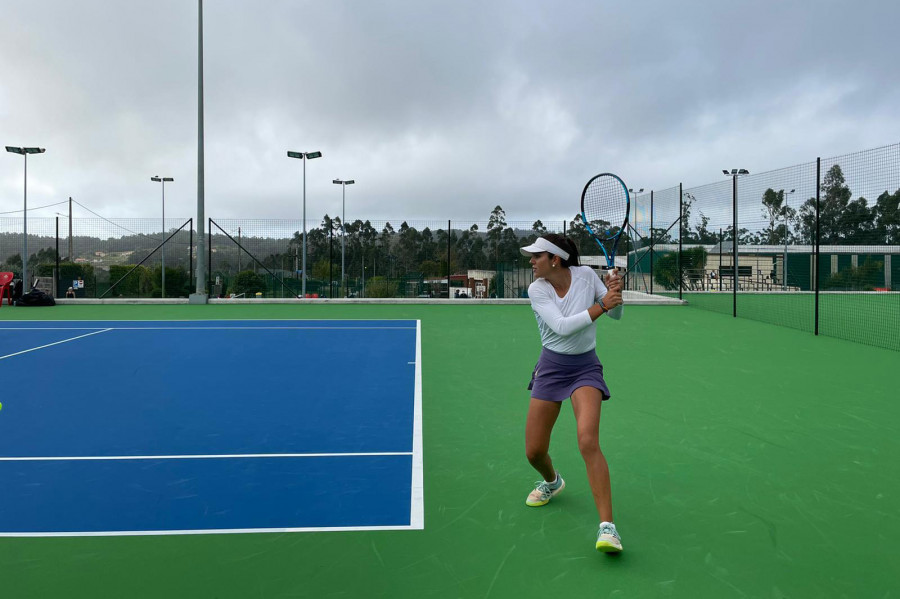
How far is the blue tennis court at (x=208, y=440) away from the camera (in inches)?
156

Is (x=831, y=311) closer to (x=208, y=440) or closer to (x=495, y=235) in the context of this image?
(x=495, y=235)

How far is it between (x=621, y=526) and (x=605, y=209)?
3.03 m

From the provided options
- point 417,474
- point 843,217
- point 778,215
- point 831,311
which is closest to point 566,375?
point 417,474

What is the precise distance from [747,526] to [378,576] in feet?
6.73

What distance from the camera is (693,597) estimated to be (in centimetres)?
303

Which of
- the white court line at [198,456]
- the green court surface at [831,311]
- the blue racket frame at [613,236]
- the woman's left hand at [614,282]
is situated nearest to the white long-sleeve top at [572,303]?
the woman's left hand at [614,282]

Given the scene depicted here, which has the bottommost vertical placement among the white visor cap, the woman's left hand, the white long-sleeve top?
the white long-sleeve top

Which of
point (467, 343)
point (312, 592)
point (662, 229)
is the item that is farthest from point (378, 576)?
point (662, 229)

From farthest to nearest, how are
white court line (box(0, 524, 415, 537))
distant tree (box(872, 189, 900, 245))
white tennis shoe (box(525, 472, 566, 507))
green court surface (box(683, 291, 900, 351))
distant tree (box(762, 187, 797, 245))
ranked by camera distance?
distant tree (box(762, 187, 797, 245))
distant tree (box(872, 189, 900, 245))
green court surface (box(683, 291, 900, 351))
white tennis shoe (box(525, 472, 566, 507))
white court line (box(0, 524, 415, 537))

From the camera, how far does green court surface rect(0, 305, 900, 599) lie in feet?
10.3

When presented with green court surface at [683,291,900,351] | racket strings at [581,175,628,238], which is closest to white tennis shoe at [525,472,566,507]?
racket strings at [581,175,628,238]

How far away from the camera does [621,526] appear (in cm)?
379

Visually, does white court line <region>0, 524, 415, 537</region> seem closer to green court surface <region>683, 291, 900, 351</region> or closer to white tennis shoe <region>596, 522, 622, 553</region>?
white tennis shoe <region>596, 522, 622, 553</region>

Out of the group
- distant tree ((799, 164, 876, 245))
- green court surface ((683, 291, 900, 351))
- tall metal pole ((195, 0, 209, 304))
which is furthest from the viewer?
tall metal pole ((195, 0, 209, 304))
